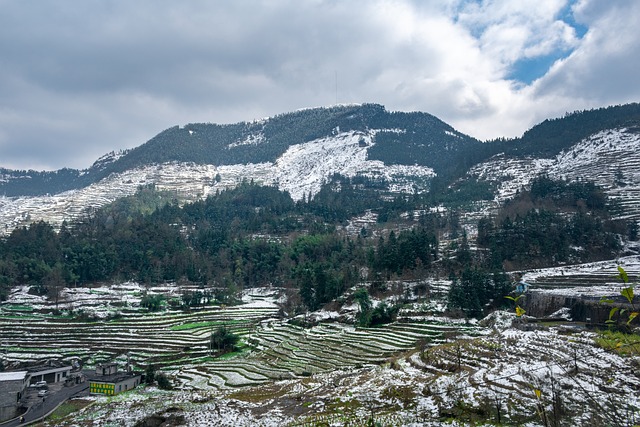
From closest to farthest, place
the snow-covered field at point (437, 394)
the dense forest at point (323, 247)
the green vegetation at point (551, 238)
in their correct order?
1. the snow-covered field at point (437, 394)
2. the dense forest at point (323, 247)
3. the green vegetation at point (551, 238)

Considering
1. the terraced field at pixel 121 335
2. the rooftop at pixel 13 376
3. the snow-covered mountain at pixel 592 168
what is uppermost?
the snow-covered mountain at pixel 592 168

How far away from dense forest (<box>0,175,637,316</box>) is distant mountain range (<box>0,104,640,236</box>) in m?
11.0

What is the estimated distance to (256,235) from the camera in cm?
8562

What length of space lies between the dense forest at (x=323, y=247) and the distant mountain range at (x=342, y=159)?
1102cm

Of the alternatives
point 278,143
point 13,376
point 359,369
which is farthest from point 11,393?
point 278,143

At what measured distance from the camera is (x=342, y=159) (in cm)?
14750


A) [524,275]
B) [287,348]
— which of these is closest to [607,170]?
[524,275]

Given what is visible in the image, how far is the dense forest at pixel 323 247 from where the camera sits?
49.3m

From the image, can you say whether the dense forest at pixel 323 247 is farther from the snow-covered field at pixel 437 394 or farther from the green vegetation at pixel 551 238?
the snow-covered field at pixel 437 394

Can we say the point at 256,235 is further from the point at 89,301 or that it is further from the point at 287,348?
the point at 287,348

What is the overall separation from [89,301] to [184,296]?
34.5 ft

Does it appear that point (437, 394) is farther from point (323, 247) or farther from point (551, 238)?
point (323, 247)

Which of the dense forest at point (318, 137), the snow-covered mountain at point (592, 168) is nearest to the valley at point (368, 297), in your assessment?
the snow-covered mountain at point (592, 168)

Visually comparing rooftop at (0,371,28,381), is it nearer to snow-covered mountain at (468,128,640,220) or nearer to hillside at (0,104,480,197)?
snow-covered mountain at (468,128,640,220)
